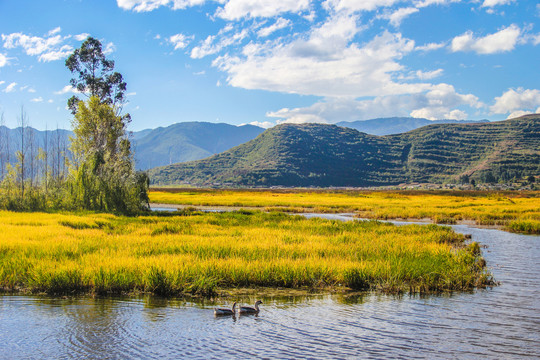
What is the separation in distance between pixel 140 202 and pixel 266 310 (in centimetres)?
3363

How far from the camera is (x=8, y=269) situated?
14.3 metres

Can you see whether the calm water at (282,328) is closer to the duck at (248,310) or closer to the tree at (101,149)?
the duck at (248,310)

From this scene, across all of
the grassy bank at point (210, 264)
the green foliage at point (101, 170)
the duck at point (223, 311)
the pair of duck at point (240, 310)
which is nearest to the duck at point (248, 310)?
the pair of duck at point (240, 310)

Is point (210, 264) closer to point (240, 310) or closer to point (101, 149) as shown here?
point (240, 310)

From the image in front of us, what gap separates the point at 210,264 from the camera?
1513 cm

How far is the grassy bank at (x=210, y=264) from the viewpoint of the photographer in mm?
13297

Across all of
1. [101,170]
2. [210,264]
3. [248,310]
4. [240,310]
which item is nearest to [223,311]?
[240,310]

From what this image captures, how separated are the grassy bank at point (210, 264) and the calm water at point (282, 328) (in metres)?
0.99

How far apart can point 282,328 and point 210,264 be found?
557 centimetres

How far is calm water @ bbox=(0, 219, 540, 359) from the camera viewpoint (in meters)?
8.75

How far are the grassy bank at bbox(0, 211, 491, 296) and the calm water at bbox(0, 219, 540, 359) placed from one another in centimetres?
99

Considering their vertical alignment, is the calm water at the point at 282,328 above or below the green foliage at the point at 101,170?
below

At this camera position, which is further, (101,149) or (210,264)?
(101,149)

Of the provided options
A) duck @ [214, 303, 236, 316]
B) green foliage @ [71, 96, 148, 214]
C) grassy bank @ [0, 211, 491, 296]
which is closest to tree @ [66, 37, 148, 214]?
green foliage @ [71, 96, 148, 214]
